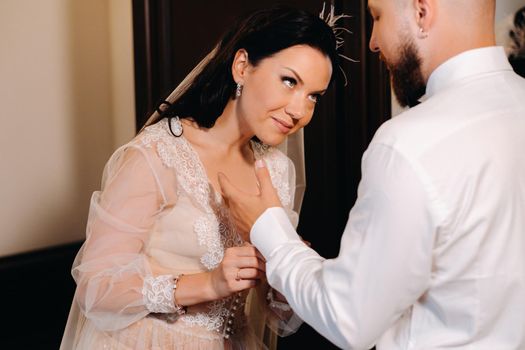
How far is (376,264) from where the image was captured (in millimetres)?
1053

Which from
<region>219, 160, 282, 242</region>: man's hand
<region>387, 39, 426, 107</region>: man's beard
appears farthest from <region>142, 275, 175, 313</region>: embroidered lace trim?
<region>387, 39, 426, 107</region>: man's beard

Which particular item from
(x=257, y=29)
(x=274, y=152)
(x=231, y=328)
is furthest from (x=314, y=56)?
(x=231, y=328)

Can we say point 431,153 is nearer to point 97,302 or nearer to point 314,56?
point 314,56

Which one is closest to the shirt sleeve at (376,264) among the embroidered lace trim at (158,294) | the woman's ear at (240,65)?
the embroidered lace trim at (158,294)

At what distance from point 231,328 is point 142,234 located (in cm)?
38

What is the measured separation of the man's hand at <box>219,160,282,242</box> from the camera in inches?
52.7

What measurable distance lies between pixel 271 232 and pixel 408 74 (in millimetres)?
401

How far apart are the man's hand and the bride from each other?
0.28ft

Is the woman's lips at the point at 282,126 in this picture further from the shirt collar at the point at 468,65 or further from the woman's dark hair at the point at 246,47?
the shirt collar at the point at 468,65

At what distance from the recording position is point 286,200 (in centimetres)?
191

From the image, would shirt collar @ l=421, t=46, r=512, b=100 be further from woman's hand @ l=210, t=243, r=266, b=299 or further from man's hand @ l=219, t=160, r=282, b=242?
woman's hand @ l=210, t=243, r=266, b=299

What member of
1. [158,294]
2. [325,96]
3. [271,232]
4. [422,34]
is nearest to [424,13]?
[422,34]

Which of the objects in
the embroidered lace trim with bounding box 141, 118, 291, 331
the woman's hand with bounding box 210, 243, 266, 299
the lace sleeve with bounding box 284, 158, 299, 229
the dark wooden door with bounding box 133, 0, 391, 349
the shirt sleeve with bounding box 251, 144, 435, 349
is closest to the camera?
the shirt sleeve with bounding box 251, 144, 435, 349

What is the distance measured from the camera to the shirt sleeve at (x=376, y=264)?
3.37 ft
